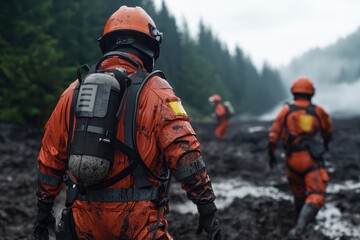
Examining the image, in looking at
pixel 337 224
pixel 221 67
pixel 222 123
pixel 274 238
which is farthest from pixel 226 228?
pixel 221 67

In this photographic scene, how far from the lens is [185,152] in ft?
9.25

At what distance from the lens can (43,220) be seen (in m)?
3.40

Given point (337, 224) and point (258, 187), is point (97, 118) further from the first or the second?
point (258, 187)

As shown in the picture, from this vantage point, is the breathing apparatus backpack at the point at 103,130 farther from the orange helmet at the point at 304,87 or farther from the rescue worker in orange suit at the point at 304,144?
the orange helmet at the point at 304,87

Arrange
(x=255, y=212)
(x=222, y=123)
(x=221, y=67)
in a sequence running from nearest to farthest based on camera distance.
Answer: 1. (x=255, y=212)
2. (x=222, y=123)
3. (x=221, y=67)

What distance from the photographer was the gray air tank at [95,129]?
2775mm

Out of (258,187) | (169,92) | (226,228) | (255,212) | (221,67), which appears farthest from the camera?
(221,67)

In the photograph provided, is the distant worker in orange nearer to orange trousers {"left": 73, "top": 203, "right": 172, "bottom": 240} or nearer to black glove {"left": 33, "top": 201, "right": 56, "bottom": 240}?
black glove {"left": 33, "top": 201, "right": 56, "bottom": 240}

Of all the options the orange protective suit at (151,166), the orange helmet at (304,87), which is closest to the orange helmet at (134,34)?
the orange protective suit at (151,166)

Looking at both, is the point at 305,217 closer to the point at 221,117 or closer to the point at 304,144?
the point at 304,144

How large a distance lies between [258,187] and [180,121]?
27.7 feet

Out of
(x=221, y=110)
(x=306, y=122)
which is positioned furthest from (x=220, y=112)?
(x=306, y=122)

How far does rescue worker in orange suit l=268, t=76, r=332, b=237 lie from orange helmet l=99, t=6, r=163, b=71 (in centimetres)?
432

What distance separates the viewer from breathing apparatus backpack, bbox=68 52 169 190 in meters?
2.78
